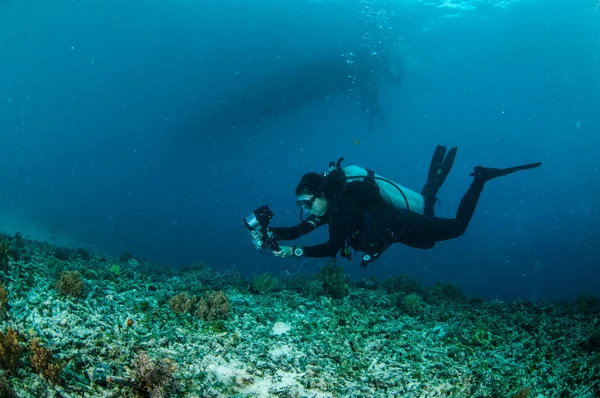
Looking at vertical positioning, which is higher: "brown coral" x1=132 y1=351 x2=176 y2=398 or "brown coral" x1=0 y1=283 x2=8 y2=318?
"brown coral" x1=0 y1=283 x2=8 y2=318

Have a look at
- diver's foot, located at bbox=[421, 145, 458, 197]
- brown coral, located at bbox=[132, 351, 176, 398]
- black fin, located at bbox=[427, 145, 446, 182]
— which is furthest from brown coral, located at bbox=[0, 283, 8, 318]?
black fin, located at bbox=[427, 145, 446, 182]

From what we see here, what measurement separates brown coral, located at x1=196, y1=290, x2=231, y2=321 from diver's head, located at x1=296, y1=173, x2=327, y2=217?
222 centimetres

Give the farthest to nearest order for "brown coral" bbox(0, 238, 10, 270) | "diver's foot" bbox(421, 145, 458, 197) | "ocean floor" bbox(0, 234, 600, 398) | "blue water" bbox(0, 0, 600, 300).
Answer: "blue water" bbox(0, 0, 600, 300) → "diver's foot" bbox(421, 145, 458, 197) → "brown coral" bbox(0, 238, 10, 270) → "ocean floor" bbox(0, 234, 600, 398)

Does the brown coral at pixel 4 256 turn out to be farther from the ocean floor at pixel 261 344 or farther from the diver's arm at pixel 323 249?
the diver's arm at pixel 323 249

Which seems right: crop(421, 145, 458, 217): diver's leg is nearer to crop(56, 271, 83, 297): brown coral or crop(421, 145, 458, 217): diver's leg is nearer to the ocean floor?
the ocean floor

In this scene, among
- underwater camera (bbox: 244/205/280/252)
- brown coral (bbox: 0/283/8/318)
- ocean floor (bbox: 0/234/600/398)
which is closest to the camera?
ocean floor (bbox: 0/234/600/398)

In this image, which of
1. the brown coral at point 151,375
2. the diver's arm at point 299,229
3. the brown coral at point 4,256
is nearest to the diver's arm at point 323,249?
the diver's arm at point 299,229

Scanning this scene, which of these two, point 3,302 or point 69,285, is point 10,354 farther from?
point 69,285

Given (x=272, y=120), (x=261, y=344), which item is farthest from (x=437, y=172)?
(x=272, y=120)

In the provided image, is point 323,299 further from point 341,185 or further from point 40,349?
point 40,349

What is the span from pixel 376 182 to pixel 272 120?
3649 cm

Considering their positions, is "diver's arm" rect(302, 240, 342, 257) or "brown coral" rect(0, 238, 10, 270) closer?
"brown coral" rect(0, 238, 10, 270)

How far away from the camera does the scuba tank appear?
647 centimetres

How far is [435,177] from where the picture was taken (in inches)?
400
